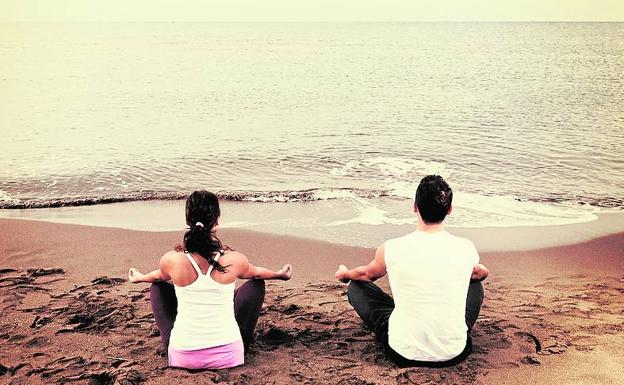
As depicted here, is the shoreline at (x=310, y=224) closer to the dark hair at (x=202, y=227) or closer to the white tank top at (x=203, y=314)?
the white tank top at (x=203, y=314)

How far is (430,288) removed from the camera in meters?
3.54

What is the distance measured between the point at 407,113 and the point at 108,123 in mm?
10669

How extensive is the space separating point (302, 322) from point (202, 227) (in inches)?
60.5

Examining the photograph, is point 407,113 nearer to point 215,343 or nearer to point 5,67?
point 215,343

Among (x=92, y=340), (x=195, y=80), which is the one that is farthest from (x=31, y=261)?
(x=195, y=80)

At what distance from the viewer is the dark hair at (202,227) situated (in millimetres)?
3553

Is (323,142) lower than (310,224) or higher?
higher

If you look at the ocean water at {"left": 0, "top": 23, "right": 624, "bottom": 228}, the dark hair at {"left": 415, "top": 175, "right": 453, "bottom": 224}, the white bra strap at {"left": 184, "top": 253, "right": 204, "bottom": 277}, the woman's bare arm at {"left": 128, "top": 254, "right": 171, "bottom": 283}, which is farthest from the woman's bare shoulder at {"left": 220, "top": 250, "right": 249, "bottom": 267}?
the ocean water at {"left": 0, "top": 23, "right": 624, "bottom": 228}

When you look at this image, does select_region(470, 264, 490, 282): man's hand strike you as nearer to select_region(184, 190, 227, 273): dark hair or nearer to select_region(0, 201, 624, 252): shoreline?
select_region(184, 190, 227, 273): dark hair

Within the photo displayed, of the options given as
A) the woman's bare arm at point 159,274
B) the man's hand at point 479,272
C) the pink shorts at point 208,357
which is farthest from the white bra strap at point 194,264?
the man's hand at point 479,272

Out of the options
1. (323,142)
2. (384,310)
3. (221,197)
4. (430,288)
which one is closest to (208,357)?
(384,310)

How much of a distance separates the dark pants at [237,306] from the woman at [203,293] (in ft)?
0.05

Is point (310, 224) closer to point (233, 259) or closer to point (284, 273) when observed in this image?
point (284, 273)

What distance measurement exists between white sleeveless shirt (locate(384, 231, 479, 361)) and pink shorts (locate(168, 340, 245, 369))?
114cm
